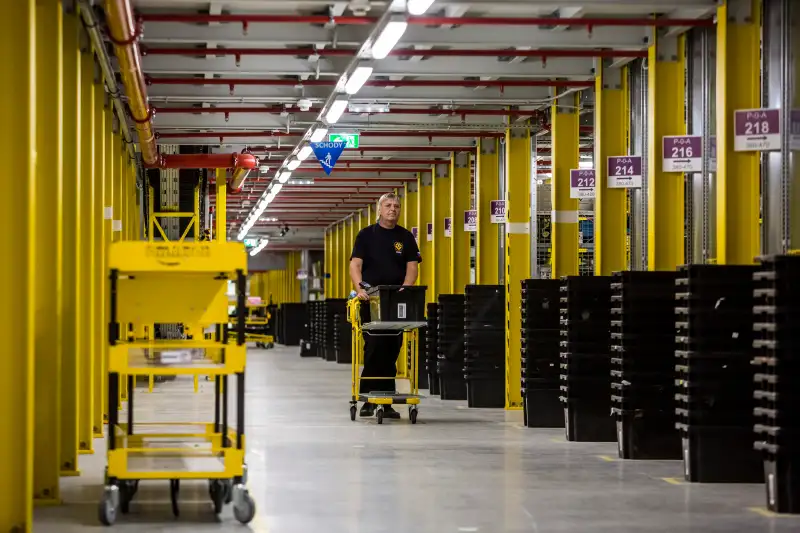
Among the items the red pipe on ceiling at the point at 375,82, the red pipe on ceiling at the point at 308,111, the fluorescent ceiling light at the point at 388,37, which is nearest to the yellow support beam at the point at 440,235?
the red pipe on ceiling at the point at 308,111

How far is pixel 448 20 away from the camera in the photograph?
10.5 metres

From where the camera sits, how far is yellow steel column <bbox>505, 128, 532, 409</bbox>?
14594mm

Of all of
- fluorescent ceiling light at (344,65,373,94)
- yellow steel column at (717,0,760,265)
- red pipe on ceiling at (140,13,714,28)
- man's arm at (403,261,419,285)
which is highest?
red pipe on ceiling at (140,13,714,28)

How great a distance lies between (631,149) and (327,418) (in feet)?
13.7

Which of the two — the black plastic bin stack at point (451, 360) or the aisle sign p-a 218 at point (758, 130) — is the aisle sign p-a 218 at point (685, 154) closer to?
the aisle sign p-a 218 at point (758, 130)

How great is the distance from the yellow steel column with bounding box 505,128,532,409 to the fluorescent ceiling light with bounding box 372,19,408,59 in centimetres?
458

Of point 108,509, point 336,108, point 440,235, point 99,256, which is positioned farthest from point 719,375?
point 440,235

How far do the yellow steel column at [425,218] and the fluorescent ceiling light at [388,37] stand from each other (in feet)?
37.4

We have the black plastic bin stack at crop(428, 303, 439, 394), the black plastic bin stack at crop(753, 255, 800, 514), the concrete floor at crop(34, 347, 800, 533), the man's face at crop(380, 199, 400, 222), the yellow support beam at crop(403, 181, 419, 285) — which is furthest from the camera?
the yellow support beam at crop(403, 181, 419, 285)

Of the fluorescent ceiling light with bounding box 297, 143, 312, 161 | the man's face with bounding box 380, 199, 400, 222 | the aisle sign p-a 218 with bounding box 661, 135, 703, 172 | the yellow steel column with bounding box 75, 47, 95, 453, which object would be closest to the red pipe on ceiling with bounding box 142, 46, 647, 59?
the man's face with bounding box 380, 199, 400, 222

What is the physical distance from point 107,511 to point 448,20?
5587 mm

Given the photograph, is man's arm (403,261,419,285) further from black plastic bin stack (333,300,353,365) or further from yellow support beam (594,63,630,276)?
black plastic bin stack (333,300,353,365)

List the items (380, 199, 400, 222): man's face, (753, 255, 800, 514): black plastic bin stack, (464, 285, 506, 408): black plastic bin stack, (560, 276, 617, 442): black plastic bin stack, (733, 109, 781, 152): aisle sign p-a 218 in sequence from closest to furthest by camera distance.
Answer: (753, 255, 800, 514): black plastic bin stack
(733, 109, 781, 152): aisle sign p-a 218
(560, 276, 617, 442): black plastic bin stack
(380, 199, 400, 222): man's face
(464, 285, 506, 408): black plastic bin stack

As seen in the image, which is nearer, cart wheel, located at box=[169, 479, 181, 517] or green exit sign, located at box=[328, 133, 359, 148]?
cart wheel, located at box=[169, 479, 181, 517]
